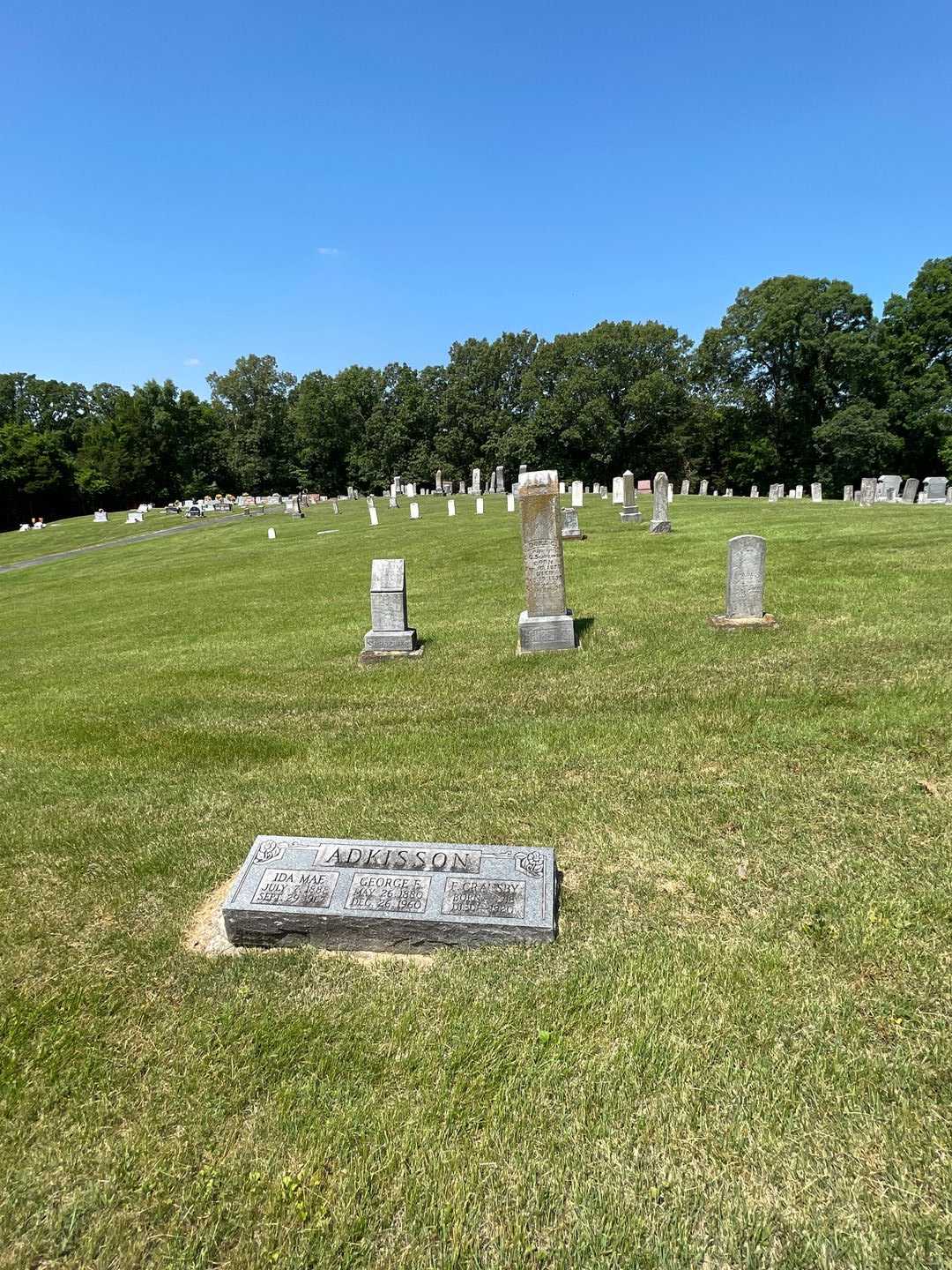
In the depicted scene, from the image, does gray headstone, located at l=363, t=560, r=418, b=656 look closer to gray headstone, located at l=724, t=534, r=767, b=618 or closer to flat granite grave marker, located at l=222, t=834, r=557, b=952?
gray headstone, located at l=724, t=534, r=767, b=618

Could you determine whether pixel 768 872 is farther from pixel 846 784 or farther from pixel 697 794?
pixel 846 784

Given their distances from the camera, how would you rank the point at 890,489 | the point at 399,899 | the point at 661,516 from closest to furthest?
the point at 399,899
the point at 661,516
the point at 890,489

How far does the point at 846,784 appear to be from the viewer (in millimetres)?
4719

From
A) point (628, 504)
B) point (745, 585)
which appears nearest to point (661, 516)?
point (628, 504)

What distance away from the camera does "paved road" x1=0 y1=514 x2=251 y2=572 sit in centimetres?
3148

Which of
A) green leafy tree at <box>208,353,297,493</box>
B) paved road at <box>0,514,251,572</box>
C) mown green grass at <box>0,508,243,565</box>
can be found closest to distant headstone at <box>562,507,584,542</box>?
paved road at <box>0,514,251,572</box>

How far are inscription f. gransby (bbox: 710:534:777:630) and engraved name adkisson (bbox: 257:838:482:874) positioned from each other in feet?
20.4

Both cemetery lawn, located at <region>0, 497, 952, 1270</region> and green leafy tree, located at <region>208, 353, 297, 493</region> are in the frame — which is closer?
cemetery lawn, located at <region>0, 497, 952, 1270</region>

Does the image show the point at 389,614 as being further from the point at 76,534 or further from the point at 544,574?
the point at 76,534

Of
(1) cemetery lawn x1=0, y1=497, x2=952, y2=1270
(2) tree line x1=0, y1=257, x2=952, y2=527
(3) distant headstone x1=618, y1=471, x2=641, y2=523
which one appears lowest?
(1) cemetery lawn x1=0, y1=497, x2=952, y2=1270

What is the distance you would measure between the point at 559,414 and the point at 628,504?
130 feet

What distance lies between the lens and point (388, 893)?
3668 mm

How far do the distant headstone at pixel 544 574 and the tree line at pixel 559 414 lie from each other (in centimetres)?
4459

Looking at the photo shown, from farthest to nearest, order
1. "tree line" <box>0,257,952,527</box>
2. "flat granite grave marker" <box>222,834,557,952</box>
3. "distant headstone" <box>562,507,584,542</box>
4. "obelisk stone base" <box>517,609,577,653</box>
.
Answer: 1. "tree line" <box>0,257,952,527</box>
2. "distant headstone" <box>562,507,584,542</box>
3. "obelisk stone base" <box>517,609,577,653</box>
4. "flat granite grave marker" <box>222,834,557,952</box>
